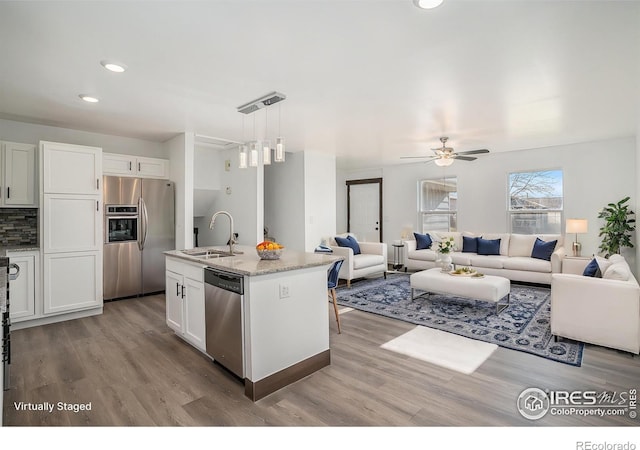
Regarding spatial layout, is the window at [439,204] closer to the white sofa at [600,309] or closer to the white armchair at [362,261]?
the white armchair at [362,261]

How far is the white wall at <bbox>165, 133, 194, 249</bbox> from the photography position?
494cm

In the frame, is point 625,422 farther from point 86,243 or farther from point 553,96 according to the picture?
point 86,243

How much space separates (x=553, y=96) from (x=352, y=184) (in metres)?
5.92

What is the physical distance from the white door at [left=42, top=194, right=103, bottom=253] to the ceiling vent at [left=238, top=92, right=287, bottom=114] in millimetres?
2368

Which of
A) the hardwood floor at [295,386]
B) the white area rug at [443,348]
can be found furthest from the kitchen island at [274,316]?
the white area rug at [443,348]

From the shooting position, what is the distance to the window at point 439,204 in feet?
24.6

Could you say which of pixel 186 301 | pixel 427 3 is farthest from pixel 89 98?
pixel 427 3

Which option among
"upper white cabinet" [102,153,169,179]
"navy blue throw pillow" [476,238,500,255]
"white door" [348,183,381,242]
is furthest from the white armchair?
"upper white cabinet" [102,153,169,179]

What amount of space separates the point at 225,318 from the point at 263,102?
2.16m

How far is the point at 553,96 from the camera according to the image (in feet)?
11.3

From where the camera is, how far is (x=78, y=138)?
4758 millimetres

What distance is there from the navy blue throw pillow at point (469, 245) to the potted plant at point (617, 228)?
188 centimetres

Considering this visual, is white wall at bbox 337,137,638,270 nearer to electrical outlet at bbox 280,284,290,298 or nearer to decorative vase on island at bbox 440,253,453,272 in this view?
decorative vase on island at bbox 440,253,453,272
